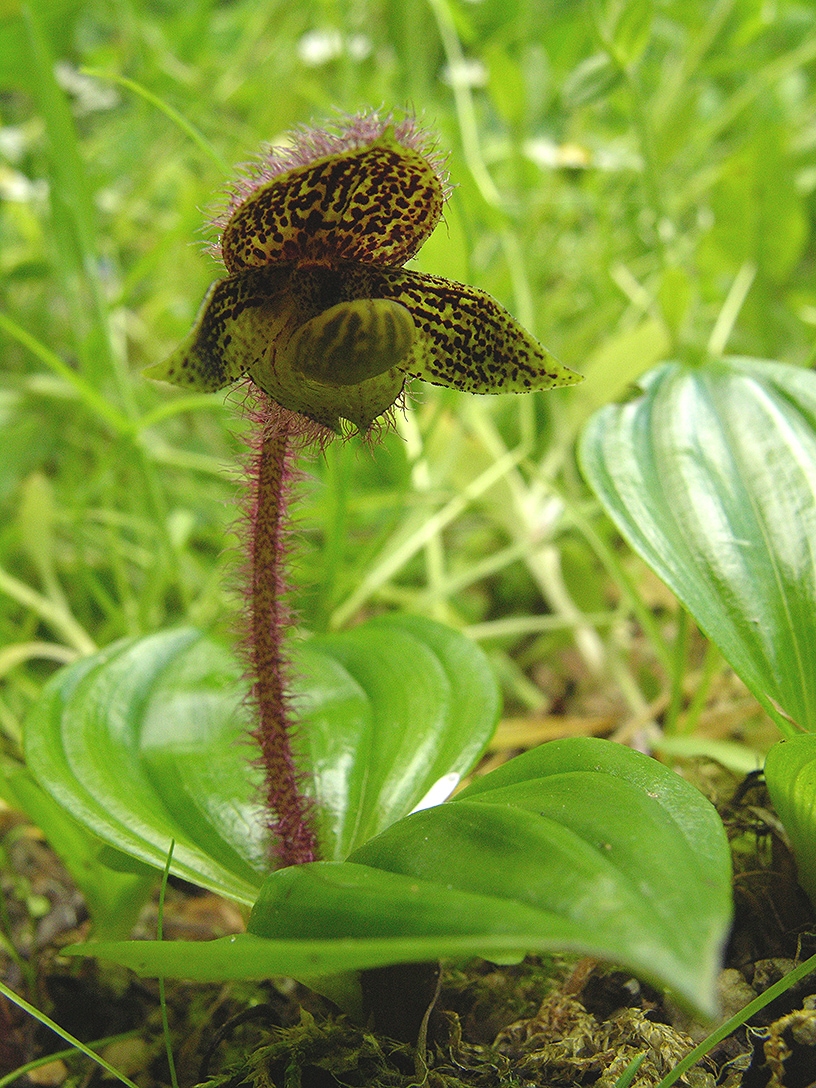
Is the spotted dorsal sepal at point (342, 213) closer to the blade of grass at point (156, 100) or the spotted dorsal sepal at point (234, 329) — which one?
the spotted dorsal sepal at point (234, 329)

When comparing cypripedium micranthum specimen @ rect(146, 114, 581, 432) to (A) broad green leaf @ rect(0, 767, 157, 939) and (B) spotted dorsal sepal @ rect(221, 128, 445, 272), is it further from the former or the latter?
(A) broad green leaf @ rect(0, 767, 157, 939)

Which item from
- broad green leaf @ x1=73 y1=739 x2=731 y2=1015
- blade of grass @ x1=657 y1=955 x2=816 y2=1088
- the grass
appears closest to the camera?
broad green leaf @ x1=73 y1=739 x2=731 y2=1015

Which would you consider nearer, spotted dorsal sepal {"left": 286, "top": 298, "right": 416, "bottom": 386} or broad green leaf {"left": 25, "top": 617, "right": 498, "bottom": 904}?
spotted dorsal sepal {"left": 286, "top": 298, "right": 416, "bottom": 386}

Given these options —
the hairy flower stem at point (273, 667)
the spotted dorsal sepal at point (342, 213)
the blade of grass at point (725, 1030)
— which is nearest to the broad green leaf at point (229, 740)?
the hairy flower stem at point (273, 667)

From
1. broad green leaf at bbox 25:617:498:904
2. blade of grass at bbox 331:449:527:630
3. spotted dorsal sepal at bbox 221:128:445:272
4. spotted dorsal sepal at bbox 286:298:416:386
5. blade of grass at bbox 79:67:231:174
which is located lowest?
broad green leaf at bbox 25:617:498:904

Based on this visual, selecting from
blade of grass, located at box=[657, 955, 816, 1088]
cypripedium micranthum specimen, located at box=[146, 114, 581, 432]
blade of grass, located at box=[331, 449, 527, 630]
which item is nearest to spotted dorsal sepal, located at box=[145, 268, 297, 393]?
cypripedium micranthum specimen, located at box=[146, 114, 581, 432]

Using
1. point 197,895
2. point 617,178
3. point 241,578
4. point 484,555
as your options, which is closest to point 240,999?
point 197,895

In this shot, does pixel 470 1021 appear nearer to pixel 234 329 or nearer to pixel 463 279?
pixel 234 329

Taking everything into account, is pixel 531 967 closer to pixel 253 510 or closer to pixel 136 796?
pixel 136 796
